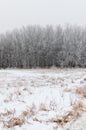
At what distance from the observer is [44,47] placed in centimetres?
5706

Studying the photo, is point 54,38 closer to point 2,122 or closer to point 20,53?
point 20,53

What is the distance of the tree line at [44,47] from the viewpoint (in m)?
55.1

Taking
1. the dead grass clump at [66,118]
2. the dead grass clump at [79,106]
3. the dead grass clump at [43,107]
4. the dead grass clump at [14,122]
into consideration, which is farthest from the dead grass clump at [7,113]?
the dead grass clump at [79,106]

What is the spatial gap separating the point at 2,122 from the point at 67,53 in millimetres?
50986

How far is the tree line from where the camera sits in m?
55.1

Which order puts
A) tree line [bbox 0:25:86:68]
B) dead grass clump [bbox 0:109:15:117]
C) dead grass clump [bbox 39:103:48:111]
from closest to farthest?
dead grass clump [bbox 0:109:15:117]
dead grass clump [bbox 39:103:48:111]
tree line [bbox 0:25:86:68]

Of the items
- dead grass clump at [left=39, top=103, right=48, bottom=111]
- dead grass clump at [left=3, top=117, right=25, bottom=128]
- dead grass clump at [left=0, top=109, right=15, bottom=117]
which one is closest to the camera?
dead grass clump at [left=3, top=117, right=25, bottom=128]

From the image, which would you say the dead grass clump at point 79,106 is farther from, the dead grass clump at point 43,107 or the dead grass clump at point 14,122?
the dead grass clump at point 14,122

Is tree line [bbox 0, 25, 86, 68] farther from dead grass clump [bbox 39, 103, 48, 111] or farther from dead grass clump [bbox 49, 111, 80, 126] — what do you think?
dead grass clump [bbox 49, 111, 80, 126]

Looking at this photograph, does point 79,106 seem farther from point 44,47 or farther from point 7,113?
point 44,47

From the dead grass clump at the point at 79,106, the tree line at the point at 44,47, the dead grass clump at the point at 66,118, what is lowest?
the dead grass clump at the point at 66,118

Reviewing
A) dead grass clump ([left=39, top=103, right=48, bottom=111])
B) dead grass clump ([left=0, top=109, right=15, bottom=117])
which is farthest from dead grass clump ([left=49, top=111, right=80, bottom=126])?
dead grass clump ([left=0, top=109, right=15, bottom=117])

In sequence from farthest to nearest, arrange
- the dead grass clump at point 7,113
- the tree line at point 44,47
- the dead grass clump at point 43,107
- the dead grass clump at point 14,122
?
1. the tree line at point 44,47
2. the dead grass clump at point 43,107
3. the dead grass clump at point 7,113
4. the dead grass clump at point 14,122

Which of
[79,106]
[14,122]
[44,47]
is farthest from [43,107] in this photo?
[44,47]
